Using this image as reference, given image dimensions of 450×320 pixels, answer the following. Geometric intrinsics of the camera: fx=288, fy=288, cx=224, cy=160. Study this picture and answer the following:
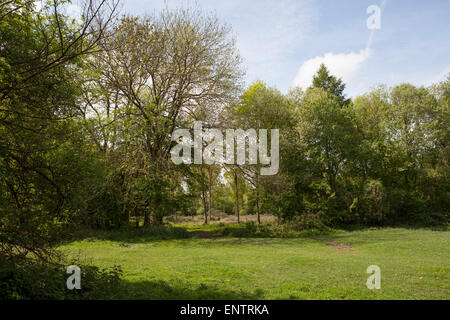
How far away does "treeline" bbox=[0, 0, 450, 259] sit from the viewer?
6.16 meters

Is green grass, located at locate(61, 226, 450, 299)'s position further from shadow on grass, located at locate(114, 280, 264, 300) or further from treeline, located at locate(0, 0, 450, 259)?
treeline, located at locate(0, 0, 450, 259)

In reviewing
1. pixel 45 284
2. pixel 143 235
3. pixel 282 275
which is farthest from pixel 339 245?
pixel 45 284

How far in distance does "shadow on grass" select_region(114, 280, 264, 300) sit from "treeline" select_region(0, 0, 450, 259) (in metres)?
1.99

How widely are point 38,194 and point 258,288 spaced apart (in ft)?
18.3

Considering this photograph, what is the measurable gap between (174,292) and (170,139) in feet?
50.2

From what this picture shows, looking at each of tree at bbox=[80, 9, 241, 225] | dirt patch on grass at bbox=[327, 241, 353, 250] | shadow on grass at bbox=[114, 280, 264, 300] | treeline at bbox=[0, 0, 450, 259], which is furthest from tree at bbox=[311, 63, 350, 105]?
shadow on grass at bbox=[114, 280, 264, 300]

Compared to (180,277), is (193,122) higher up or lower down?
higher up

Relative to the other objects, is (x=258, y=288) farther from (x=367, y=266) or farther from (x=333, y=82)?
(x=333, y=82)

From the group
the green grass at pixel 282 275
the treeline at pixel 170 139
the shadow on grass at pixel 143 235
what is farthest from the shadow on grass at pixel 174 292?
the shadow on grass at pixel 143 235

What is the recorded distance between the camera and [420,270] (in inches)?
356

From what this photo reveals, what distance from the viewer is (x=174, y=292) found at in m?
6.56

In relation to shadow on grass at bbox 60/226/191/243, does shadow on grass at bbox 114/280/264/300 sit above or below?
above

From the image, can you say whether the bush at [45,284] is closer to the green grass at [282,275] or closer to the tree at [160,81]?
the green grass at [282,275]

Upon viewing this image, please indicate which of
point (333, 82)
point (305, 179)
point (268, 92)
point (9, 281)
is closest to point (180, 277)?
point (9, 281)
